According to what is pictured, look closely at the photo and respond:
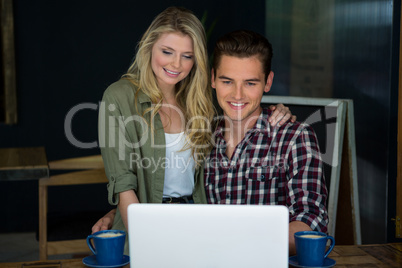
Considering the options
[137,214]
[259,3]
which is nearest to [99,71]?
[259,3]

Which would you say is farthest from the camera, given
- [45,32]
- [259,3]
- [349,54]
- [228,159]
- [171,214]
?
[45,32]

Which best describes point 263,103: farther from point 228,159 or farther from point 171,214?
point 171,214

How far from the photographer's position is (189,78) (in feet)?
6.90

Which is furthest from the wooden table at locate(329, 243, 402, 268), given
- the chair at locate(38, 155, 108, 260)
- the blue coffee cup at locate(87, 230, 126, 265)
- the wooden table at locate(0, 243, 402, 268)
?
the chair at locate(38, 155, 108, 260)

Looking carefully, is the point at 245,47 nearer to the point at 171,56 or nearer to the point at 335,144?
the point at 171,56

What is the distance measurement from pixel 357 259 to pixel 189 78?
3.59ft

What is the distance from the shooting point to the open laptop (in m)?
1.00

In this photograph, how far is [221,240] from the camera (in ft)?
3.34

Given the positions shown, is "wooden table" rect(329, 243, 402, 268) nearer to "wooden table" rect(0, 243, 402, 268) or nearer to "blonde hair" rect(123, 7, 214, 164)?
"wooden table" rect(0, 243, 402, 268)

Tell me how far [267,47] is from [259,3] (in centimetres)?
217

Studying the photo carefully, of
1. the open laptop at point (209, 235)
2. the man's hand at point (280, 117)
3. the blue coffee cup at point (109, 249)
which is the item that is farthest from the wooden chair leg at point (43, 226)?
the open laptop at point (209, 235)

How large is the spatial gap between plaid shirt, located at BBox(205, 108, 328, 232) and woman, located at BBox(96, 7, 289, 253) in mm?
65

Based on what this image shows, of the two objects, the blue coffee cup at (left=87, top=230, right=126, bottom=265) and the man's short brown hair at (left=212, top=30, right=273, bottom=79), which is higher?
the man's short brown hair at (left=212, top=30, right=273, bottom=79)

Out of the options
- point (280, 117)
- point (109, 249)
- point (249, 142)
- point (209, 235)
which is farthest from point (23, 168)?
point (209, 235)
